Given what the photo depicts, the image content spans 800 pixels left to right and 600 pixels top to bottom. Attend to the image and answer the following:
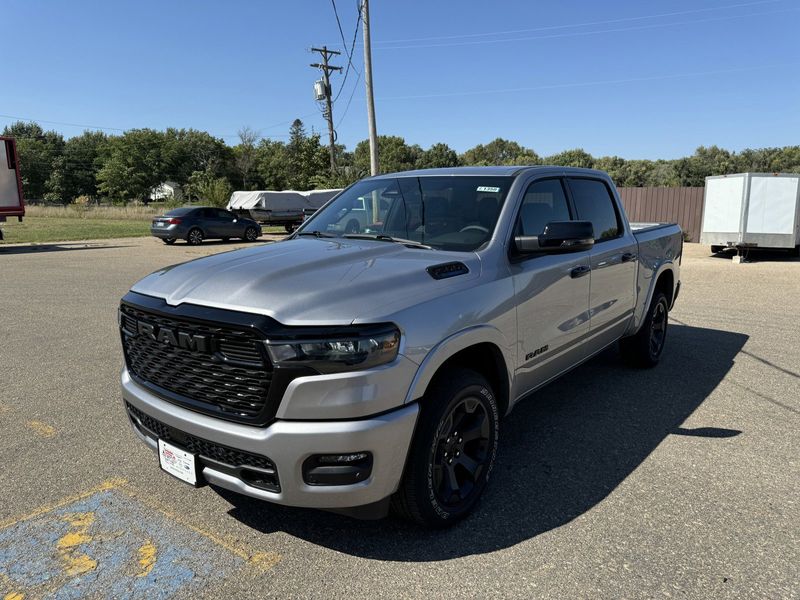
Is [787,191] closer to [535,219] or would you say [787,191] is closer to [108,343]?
[535,219]

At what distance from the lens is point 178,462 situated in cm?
272

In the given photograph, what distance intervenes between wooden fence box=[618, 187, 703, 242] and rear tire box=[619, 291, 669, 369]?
18.0 m

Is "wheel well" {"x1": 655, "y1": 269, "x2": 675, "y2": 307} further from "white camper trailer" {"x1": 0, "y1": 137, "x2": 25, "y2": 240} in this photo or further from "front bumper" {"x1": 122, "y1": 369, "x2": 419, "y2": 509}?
"white camper trailer" {"x1": 0, "y1": 137, "x2": 25, "y2": 240}

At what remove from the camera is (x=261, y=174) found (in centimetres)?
8162

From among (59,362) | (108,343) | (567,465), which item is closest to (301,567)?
(567,465)

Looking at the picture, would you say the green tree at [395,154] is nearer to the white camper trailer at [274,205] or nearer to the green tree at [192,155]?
the green tree at [192,155]

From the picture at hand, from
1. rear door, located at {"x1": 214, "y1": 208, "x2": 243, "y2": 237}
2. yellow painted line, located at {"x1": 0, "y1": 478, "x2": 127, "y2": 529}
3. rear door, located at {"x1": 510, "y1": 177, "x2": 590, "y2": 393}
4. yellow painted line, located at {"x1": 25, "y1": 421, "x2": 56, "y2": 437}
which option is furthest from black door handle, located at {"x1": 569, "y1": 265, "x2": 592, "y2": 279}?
rear door, located at {"x1": 214, "y1": 208, "x2": 243, "y2": 237}

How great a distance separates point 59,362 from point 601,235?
18.0ft

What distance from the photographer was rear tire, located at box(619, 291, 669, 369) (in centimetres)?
559

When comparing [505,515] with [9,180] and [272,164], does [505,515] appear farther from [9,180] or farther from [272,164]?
[272,164]

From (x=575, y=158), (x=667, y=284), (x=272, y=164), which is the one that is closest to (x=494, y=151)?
(x=575, y=158)

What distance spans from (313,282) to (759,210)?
54.4ft

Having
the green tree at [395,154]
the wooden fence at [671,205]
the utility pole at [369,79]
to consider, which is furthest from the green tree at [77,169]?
the wooden fence at [671,205]

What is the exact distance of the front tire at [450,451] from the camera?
2674 mm
